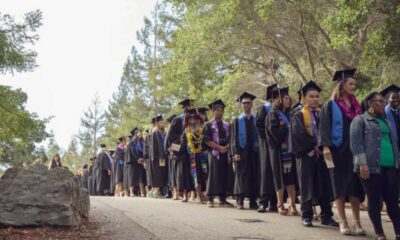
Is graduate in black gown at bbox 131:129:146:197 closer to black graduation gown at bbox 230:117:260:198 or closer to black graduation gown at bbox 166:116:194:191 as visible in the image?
black graduation gown at bbox 166:116:194:191

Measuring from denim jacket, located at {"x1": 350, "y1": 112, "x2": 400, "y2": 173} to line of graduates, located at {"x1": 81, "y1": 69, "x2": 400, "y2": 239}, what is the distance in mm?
26

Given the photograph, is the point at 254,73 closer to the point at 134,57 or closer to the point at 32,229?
the point at 32,229

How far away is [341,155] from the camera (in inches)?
268

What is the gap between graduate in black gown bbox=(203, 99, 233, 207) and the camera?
10891 millimetres

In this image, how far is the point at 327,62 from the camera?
20672 mm

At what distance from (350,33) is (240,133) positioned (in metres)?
6.40

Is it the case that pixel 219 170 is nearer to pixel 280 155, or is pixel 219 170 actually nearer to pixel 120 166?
pixel 280 155

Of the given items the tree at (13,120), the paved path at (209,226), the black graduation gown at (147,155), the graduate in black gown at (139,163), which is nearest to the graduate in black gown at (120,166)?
the graduate in black gown at (139,163)

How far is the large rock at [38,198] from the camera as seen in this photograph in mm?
6449

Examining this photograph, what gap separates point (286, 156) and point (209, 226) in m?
2.30

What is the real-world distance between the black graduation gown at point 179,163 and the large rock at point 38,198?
5.66 metres

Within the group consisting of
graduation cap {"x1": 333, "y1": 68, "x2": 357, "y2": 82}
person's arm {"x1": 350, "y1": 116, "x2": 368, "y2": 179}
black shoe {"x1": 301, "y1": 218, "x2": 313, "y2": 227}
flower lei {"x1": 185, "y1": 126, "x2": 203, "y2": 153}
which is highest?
graduation cap {"x1": 333, "y1": 68, "x2": 357, "y2": 82}

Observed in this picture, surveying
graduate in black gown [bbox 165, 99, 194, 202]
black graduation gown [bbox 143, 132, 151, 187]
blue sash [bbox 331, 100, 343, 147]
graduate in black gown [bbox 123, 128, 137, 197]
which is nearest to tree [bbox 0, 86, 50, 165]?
blue sash [bbox 331, 100, 343, 147]

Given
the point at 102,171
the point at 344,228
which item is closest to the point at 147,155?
the point at 102,171
